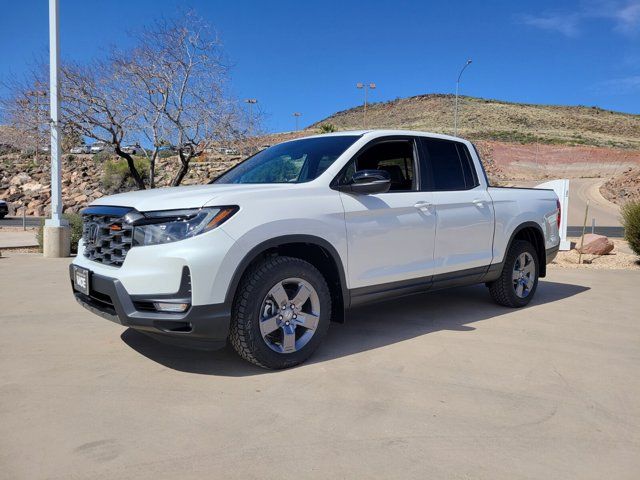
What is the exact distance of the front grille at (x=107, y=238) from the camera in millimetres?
3697

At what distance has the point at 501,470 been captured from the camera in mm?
2545

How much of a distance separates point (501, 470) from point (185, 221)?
93.4 inches

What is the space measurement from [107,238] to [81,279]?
45cm

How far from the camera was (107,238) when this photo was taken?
12.7ft

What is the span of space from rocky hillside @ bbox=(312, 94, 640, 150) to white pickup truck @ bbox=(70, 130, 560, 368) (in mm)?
68594

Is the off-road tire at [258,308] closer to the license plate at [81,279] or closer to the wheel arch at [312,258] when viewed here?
the wheel arch at [312,258]

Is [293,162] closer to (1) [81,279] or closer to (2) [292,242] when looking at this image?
(2) [292,242]

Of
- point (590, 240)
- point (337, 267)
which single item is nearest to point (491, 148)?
point (590, 240)

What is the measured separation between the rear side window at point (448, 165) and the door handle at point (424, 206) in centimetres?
27

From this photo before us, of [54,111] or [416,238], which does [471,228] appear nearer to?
[416,238]

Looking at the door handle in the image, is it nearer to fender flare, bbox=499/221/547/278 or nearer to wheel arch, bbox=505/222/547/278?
fender flare, bbox=499/221/547/278

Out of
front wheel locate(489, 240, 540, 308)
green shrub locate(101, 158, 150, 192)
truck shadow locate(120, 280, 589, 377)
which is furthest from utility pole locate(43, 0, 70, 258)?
green shrub locate(101, 158, 150, 192)

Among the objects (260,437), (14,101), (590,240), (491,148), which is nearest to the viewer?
(260,437)

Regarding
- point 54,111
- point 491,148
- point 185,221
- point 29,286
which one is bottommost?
point 29,286
